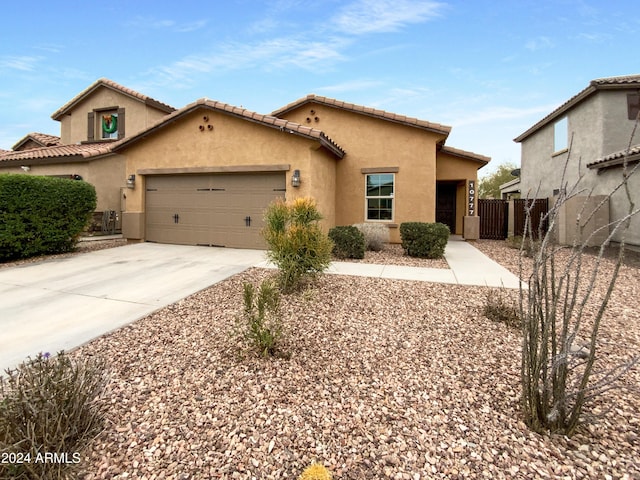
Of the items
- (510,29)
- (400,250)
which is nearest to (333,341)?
(400,250)

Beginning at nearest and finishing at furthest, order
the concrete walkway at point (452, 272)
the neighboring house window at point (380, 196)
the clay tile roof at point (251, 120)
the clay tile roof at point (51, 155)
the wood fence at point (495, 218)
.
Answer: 1. the concrete walkway at point (452, 272)
2. the clay tile roof at point (251, 120)
3. the neighboring house window at point (380, 196)
4. the clay tile roof at point (51, 155)
5. the wood fence at point (495, 218)

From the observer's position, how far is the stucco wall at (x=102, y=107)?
1836 cm

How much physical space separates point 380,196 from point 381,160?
1386 mm

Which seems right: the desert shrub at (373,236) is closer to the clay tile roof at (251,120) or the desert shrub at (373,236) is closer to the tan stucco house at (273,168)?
the tan stucco house at (273,168)

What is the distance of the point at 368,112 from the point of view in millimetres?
12250

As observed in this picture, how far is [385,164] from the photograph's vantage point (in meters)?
12.4

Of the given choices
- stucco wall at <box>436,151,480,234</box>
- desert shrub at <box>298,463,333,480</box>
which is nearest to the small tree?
stucco wall at <box>436,151,480,234</box>

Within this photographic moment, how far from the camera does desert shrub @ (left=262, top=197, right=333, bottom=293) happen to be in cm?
582

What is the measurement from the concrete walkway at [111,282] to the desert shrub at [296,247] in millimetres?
1474

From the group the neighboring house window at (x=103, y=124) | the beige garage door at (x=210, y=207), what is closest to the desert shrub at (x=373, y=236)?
the beige garage door at (x=210, y=207)

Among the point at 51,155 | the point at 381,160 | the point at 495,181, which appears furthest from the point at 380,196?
the point at 495,181

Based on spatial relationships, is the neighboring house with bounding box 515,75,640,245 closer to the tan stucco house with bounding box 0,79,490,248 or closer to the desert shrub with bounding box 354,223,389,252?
the tan stucco house with bounding box 0,79,490,248

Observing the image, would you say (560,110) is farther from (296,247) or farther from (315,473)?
(315,473)

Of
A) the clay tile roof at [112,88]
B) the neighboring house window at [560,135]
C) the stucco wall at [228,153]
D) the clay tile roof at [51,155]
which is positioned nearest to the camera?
the stucco wall at [228,153]
